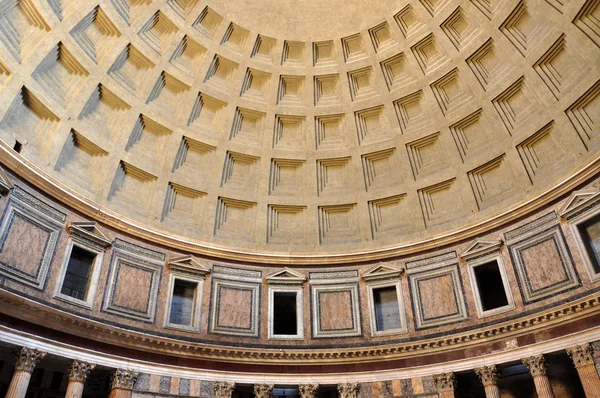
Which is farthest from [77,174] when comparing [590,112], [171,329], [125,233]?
[590,112]

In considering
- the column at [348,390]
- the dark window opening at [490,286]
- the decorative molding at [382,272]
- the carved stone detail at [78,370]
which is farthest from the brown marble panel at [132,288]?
the dark window opening at [490,286]

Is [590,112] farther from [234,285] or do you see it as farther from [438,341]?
[234,285]

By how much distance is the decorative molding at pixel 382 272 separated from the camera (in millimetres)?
20141

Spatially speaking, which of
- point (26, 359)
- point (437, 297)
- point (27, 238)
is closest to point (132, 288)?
point (27, 238)

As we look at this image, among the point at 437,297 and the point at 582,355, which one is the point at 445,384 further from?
the point at 582,355

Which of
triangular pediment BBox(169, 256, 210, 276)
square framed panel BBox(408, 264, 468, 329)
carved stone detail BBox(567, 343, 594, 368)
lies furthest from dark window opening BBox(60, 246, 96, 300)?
carved stone detail BBox(567, 343, 594, 368)

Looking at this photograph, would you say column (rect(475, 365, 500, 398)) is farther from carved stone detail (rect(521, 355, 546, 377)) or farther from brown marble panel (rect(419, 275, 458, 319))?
brown marble panel (rect(419, 275, 458, 319))

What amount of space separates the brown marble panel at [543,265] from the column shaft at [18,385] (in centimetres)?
1665

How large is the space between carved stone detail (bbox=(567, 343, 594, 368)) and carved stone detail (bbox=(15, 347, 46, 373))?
1648cm

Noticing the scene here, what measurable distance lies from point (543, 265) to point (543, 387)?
4109 mm

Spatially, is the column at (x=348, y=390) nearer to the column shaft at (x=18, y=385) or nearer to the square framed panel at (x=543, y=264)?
the square framed panel at (x=543, y=264)

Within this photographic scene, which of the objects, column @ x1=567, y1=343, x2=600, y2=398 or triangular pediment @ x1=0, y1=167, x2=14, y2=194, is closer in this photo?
column @ x1=567, y1=343, x2=600, y2=398

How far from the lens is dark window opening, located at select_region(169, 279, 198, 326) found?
18.9 m

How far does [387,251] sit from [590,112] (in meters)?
9.20
